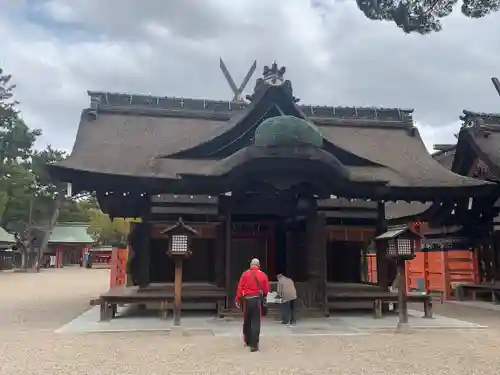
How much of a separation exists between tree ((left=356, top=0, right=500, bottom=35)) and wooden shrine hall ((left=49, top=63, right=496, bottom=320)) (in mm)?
2663

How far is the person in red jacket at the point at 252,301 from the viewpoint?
7.20 meters

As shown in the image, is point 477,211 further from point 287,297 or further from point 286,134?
point 287,297

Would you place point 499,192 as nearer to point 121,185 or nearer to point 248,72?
point 121,185

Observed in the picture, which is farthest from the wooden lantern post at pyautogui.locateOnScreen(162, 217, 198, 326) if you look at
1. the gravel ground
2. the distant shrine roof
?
the distant shrine roof

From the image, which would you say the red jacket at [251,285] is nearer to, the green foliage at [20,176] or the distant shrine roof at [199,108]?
the distant shrine roof at [199,108]

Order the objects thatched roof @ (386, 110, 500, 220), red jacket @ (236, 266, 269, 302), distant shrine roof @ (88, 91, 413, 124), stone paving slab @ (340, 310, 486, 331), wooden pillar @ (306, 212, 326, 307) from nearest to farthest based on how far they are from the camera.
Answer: red jacket @ (236, 266, 269, 302), stone paving slab @ (340, 310, 486, 331), wooden pillar @ (306, 212, 326, 307), distant shrine roof @ (88, 91, 413, 124), thatched roof @ (386, 110, 500, 220)

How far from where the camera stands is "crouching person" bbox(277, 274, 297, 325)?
9.40 m

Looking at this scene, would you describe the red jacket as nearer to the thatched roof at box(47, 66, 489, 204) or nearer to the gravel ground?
the gravel ground

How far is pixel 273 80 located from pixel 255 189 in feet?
9.18

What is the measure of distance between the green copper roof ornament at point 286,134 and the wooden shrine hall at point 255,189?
0.02m

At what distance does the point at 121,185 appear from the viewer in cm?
1055

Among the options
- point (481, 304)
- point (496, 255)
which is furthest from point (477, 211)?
point (481, 304)

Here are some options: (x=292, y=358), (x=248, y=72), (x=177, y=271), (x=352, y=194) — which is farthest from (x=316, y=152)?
(x=248, y=72)

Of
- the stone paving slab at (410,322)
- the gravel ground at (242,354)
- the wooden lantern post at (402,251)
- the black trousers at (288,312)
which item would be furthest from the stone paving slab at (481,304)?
the black trousers at (288,312)
